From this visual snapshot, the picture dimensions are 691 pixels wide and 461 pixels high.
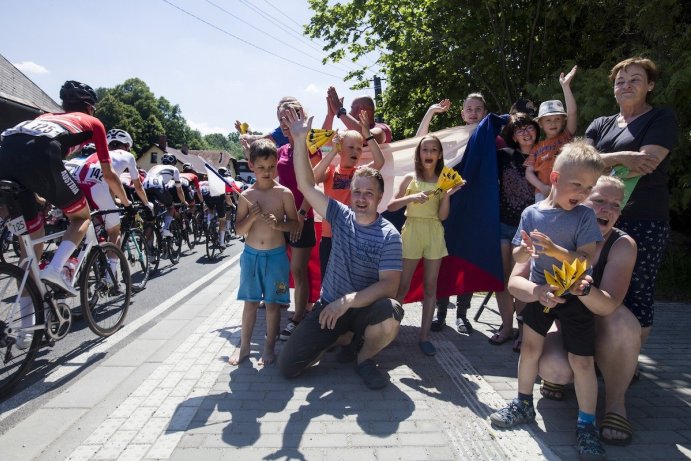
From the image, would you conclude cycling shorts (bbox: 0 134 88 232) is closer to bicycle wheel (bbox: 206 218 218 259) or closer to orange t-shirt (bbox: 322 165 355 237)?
orange t-shirt (bbox: 322 165 355 237)

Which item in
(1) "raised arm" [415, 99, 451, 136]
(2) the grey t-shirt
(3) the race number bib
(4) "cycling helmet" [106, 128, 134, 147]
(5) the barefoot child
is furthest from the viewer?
(4) "cycling helmet" [106, 128, 134, 147]

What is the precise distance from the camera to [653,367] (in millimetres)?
3934

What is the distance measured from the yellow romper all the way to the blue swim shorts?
1186 mm

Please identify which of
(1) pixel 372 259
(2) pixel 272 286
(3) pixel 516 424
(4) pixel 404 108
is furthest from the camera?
(4) pixel 404 108

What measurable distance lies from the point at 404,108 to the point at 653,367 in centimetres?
1045

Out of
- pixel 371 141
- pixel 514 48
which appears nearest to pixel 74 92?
pixel 371 141

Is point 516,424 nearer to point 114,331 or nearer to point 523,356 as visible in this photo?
point 523,356

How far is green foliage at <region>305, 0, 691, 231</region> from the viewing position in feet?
19.9

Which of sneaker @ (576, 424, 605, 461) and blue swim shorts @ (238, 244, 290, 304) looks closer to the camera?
sneaker @ (576, 424, 605, 461)

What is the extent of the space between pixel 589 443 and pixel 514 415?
45 cm

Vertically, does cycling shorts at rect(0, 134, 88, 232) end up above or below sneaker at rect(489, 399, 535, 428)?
above

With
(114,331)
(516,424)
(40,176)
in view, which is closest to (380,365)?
(516,424)

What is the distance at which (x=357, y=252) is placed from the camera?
141 inches

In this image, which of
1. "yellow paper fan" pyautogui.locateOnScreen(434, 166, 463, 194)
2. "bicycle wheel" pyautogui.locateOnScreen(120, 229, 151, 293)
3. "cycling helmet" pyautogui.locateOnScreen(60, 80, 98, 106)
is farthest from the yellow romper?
"bicycle wheel" pyautogui.locateOnScreen(120, 229, 151, 293)
